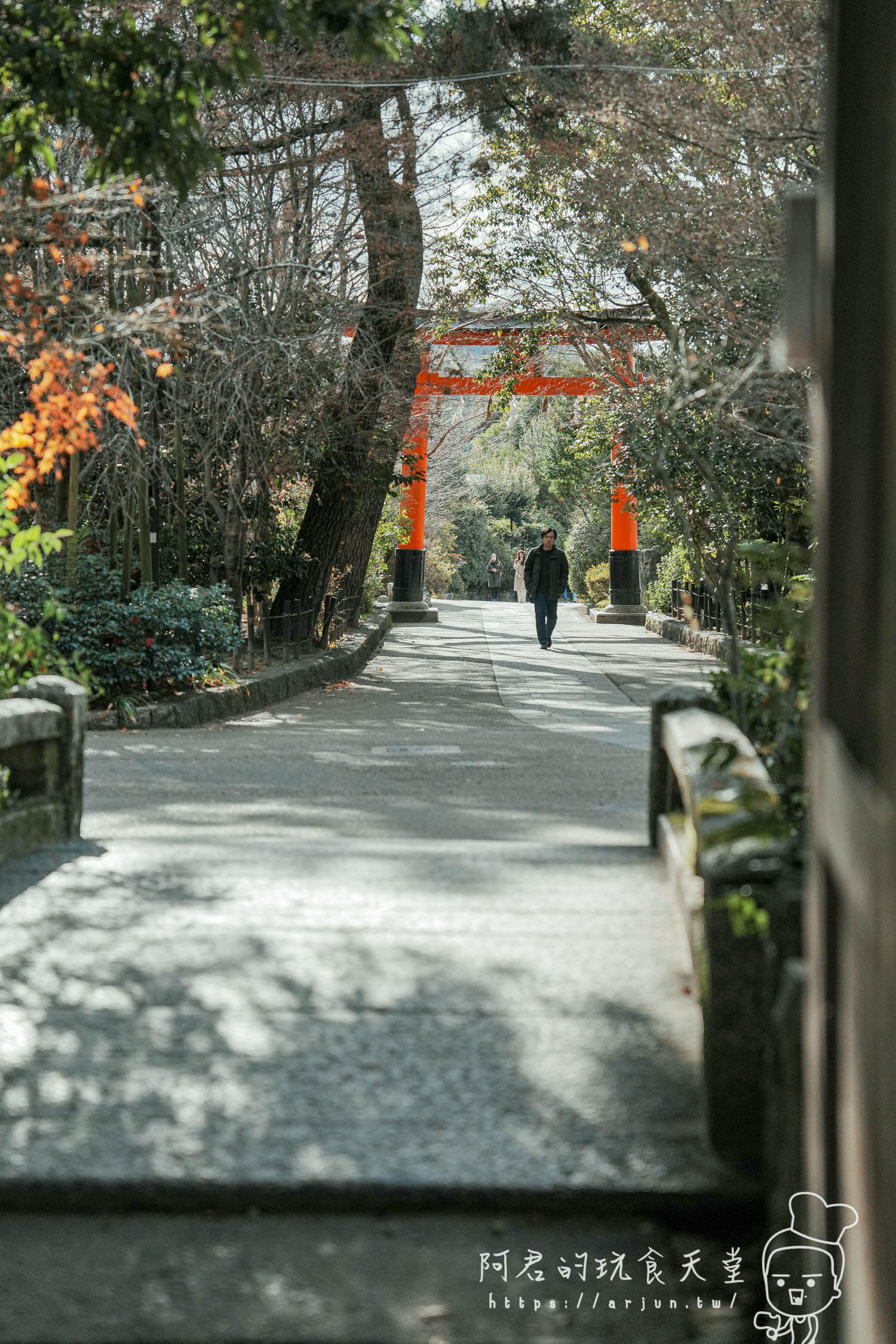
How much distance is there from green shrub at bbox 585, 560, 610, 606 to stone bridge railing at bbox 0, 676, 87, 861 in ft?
96.3

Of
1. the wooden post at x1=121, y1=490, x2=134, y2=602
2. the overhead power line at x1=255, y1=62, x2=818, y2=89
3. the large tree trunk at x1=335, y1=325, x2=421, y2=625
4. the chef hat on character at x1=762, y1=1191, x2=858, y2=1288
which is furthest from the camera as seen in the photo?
the large tree trunk at x1=335, y1=325, x2=421, y2=625

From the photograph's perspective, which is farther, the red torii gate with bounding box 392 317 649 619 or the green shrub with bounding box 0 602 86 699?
the red torii gate with bounding box 392 317 649 619

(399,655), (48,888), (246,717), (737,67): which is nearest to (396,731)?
(246,717)

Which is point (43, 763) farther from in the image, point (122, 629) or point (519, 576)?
point (519, 576)

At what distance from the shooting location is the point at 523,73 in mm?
16594

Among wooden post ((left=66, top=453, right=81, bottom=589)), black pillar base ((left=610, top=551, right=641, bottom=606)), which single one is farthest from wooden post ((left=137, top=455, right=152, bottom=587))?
black pillar base ((left=610, top=551, right=641, bottom=606))

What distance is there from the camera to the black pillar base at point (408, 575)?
31.0 meters

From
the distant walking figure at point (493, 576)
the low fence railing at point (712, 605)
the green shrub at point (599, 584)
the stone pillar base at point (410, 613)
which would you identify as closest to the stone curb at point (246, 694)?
the low fence railing at point (712, 605)

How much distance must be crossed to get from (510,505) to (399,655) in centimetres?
3597

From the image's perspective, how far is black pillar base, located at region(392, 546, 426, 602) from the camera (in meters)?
31.0

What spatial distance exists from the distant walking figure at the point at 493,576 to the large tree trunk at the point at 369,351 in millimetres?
32168

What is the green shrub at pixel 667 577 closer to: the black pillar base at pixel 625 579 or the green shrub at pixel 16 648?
the black pillar base at pixel 625 579

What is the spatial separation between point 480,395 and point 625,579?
16.7 feet

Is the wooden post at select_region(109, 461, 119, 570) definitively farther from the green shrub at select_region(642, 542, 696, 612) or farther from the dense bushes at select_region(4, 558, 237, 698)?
the green shrub at select_region(642, 542, 696, 612)
